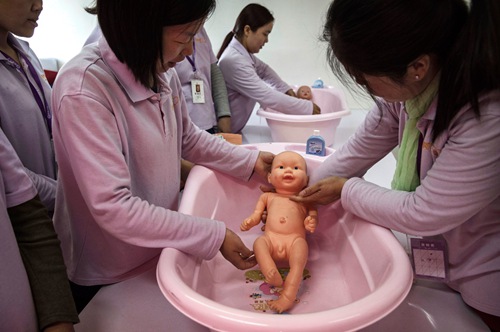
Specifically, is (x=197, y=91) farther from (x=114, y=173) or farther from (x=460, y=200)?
(x=460, y=200)

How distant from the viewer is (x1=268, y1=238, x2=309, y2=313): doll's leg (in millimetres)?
853

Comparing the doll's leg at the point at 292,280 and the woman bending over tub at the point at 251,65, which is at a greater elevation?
the woman bending over tub at the point at 251,65

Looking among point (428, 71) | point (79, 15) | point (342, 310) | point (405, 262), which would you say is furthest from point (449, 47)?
point (79, 15)

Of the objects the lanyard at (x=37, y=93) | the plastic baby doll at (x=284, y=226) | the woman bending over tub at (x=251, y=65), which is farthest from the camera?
the woman bending over tub at (x=251, y=65)

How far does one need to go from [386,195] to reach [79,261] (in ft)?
2.47

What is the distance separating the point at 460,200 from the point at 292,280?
0.40 metres

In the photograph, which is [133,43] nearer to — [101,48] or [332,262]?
[101,48]

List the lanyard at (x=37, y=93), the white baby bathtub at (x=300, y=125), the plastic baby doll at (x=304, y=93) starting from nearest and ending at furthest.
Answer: the lanyard at (x=37, y=93), the white baby bathtub at (x=300, y=125), the plastic baby doll at (x=304, y=93)

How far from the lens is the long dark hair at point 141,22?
74cm

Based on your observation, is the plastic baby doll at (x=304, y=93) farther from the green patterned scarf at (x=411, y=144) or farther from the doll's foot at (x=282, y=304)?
the doll's foot at (x=282, y=304)

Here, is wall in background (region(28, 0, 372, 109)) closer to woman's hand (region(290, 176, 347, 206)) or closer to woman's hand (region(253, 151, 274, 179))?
woman's hand (region(253, 151, 274, 179))

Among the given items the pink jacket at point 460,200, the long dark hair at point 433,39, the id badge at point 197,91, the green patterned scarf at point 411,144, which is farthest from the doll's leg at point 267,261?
the id badge at point 197,91

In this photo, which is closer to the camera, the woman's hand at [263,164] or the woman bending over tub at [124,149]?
the woman bending over tub at [124,149]

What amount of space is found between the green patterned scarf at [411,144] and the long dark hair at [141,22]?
0.49 meters
